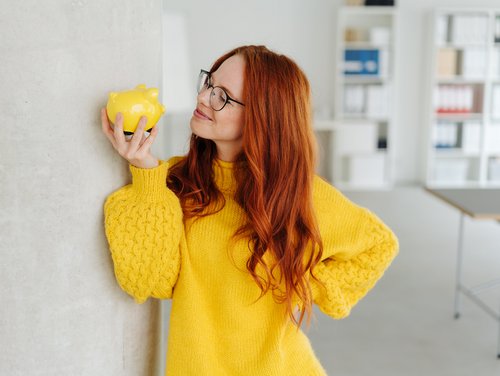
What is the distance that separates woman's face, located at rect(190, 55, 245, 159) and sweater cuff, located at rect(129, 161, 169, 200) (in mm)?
124

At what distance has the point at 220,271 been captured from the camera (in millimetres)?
1300

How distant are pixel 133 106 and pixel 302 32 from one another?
21.5 ft

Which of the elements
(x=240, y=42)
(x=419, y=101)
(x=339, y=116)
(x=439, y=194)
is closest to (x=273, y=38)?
(x=240, y=42)

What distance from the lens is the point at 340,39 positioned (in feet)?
23.3

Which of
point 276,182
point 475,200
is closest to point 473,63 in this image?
point 475,200

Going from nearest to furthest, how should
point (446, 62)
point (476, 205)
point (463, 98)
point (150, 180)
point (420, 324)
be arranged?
point (150, 180), point (476, 205), point (420, 324), point (446, 62), point (463, 98)

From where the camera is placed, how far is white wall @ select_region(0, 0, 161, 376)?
102cm

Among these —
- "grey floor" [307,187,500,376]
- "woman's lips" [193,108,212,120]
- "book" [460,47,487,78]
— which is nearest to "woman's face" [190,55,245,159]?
"woman's lips" [193,108,212,120]

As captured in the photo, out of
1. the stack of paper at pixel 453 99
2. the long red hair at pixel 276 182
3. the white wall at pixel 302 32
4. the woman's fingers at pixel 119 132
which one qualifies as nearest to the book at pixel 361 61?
the white wall at pixel 302 32

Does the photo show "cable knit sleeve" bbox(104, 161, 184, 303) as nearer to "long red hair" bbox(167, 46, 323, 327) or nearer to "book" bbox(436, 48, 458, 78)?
"long red hair" bbox(167, 46, 323, 327)

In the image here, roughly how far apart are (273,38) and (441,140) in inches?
85.7

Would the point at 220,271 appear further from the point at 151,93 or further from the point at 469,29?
the point at 469,29

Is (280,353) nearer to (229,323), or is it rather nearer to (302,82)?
(229,323)

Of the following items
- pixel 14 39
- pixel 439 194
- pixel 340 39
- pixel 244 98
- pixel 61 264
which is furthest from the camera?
pixel 340 39
